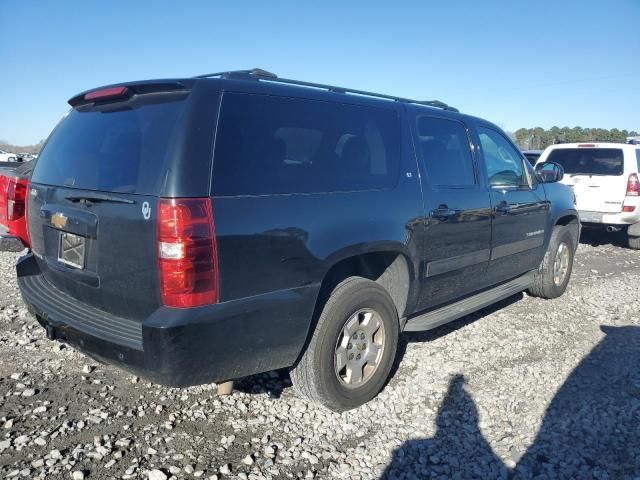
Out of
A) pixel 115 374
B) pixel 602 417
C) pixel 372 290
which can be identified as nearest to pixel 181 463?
pixel 115 374

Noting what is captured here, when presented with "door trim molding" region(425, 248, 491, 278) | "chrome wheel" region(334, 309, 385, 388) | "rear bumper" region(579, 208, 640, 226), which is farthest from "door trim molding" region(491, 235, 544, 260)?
"rear bumper" region(579, 208, 640, 226)

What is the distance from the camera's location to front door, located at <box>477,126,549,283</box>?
4.40m

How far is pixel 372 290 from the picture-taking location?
10.5 ft

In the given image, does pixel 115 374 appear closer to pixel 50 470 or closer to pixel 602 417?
pixel 50 470

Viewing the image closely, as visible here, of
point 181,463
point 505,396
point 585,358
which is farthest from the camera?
point 585,358

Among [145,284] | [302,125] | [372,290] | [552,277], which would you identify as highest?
[302,125]

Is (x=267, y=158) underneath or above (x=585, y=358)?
above

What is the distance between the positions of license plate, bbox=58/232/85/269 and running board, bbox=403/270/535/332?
220 cm

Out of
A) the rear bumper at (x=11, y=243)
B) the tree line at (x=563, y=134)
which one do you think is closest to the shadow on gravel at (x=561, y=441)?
the rear bumper at (x=11, y=243)

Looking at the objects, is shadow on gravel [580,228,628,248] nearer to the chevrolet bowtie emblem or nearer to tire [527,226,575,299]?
tire [527,226,575,299]

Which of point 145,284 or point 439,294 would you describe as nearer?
point 145,284

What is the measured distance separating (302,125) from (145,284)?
1.25 m

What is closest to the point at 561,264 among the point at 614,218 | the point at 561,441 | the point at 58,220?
the point at 561,441

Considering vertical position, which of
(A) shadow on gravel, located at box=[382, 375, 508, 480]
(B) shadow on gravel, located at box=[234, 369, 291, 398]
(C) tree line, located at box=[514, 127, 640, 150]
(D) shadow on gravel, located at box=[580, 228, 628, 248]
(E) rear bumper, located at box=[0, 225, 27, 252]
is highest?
(C) tree line, located at box=[514, 127, 640, 150]
